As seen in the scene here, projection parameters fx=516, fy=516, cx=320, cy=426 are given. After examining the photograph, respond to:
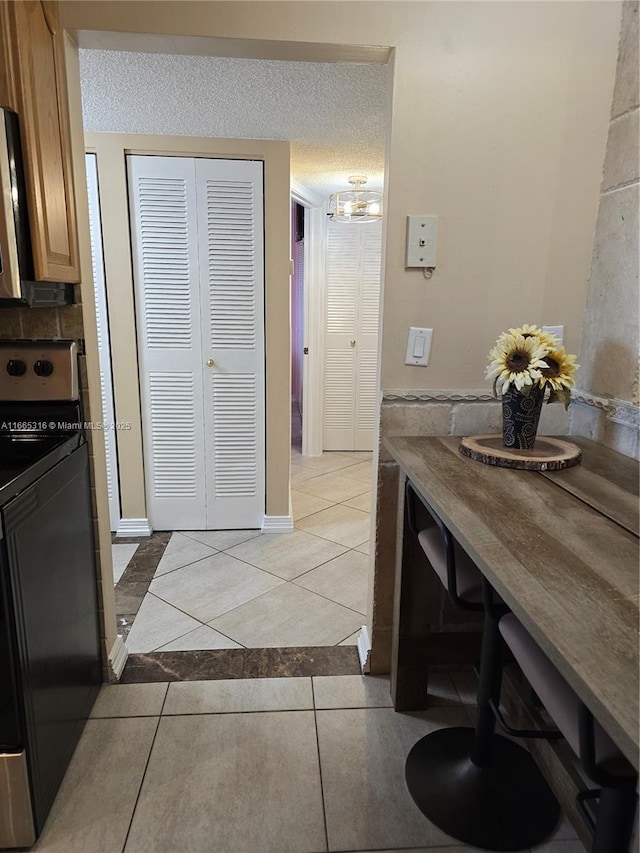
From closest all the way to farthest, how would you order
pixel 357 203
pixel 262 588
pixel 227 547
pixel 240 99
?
pixel 240 99 → pixel 262 588 → pixel 227 547 → pixel 357 203

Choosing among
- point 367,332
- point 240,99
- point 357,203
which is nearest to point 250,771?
point 240,99

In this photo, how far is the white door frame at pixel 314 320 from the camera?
13.9 feet

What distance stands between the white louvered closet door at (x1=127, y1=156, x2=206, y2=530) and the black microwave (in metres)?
1.44

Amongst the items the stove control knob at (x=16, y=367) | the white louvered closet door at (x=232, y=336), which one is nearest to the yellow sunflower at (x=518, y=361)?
the stove control knob at (x=16, y=367)

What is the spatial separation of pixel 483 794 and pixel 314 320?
3600 mm

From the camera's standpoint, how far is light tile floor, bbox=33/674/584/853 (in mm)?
1234

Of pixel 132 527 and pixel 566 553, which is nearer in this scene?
pixel 566 553

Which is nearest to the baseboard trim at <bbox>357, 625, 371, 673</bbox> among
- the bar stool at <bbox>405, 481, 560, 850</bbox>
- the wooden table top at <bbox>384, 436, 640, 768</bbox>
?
the bar stool at <bbox>405, 481, 560, 850</bbox>

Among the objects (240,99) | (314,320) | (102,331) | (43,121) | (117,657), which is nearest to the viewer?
(43,121)

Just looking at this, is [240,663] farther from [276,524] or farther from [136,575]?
[276,524]

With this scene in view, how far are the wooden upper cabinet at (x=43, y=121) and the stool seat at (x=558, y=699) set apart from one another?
1.33 m

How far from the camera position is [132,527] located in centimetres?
289

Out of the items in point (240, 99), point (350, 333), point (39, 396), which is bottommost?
point (39, 396)

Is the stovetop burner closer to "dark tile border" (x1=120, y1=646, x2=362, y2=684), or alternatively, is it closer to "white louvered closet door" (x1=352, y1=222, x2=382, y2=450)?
"dark tile border" (x1=120, y1=646, x2=362, y2=684)
